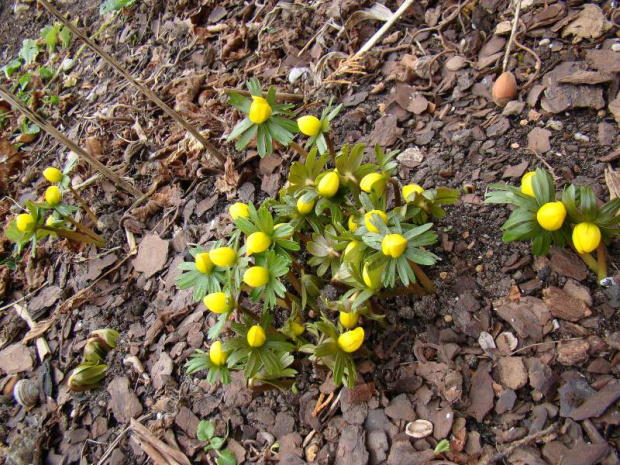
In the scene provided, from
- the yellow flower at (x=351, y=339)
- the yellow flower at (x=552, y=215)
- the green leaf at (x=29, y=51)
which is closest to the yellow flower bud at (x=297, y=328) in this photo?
the yellow flower at (x=351, y=339)

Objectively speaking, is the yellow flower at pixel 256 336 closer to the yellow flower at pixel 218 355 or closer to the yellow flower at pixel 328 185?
the yellow flower at pixel 218 355

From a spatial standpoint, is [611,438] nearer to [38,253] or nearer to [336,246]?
[336,246]

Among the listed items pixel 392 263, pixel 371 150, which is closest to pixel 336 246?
pixel 392 263

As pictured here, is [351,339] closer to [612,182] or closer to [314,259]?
[314,259]

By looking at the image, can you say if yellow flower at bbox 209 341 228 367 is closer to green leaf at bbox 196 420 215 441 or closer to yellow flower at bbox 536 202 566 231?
green leaf at bbox 196 420 215 441

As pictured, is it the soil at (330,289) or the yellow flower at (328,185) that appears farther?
the yellow flower at (328,185)

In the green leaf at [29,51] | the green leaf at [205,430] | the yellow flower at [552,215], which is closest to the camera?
the yellow flower at [552,215]

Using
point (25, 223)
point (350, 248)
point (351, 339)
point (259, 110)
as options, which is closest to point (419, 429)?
point (351, 339)
